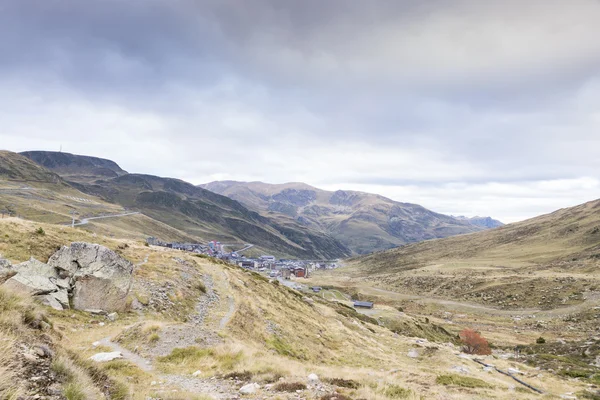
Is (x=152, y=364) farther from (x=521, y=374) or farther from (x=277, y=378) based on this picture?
(x=521, y=374)

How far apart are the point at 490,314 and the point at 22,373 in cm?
10952

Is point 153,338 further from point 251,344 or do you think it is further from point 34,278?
point 34,278

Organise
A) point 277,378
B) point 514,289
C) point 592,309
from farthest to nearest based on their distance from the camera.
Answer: point 514,289 → point 592,309 → point 277,378

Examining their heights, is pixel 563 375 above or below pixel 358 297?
above

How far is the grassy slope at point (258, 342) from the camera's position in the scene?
16609mm

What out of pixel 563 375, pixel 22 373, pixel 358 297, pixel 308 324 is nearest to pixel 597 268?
pixel 358 297

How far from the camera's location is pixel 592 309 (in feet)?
257

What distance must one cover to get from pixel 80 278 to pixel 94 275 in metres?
0.97

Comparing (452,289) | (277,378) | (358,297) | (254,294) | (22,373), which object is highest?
(22,373)

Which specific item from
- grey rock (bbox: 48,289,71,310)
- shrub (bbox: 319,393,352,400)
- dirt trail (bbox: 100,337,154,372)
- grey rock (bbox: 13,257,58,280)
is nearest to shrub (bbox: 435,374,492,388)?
shrub (bbox: 319,393,352,400)

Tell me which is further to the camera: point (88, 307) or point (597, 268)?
point (597, 268)

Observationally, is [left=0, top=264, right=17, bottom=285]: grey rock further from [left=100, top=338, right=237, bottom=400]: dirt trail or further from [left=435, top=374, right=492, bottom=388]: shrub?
[left=435, top=374, right=492, bottom=388]: shrub

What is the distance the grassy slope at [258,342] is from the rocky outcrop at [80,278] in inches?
82.1

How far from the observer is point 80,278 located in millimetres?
26656
